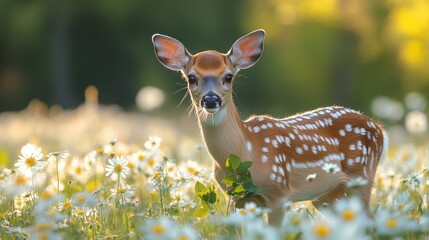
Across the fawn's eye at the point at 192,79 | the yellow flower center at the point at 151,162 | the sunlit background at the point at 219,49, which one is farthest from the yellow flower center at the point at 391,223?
the sunlit background at the point at 219,49

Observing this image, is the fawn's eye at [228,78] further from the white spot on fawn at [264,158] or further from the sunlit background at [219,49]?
the sunlit background at [219,49]

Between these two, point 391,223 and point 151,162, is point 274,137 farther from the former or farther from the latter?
point 391,223

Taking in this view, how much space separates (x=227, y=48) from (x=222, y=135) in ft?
76.9

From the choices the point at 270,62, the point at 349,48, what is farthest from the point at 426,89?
the point at 270,62

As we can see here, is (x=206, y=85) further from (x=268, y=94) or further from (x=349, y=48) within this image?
(x=268, y=94)

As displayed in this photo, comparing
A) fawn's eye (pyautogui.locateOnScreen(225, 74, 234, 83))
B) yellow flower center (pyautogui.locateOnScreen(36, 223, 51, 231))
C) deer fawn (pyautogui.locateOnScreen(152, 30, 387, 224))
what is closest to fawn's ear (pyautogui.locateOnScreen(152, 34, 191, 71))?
deer fawn (pyautogui.locateOnScreen(152, 30, 387, 224))

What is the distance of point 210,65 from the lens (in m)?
5.34

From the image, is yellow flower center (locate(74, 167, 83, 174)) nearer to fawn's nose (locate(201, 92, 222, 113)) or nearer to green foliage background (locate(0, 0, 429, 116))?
fawn's nose (locate(201, 92, 222, 113))

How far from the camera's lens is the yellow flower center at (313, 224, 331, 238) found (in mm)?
2740

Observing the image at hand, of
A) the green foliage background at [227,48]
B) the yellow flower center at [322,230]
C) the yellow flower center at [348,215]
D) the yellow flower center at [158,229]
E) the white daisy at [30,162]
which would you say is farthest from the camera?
the green foliage background at [227,48]

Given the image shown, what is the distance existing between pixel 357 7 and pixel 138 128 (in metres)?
10.1

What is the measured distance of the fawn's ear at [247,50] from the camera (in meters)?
5.64

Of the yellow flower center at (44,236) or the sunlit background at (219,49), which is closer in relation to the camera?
the yellow flower center at (44,236)

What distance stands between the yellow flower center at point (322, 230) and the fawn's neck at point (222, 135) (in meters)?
2.52
